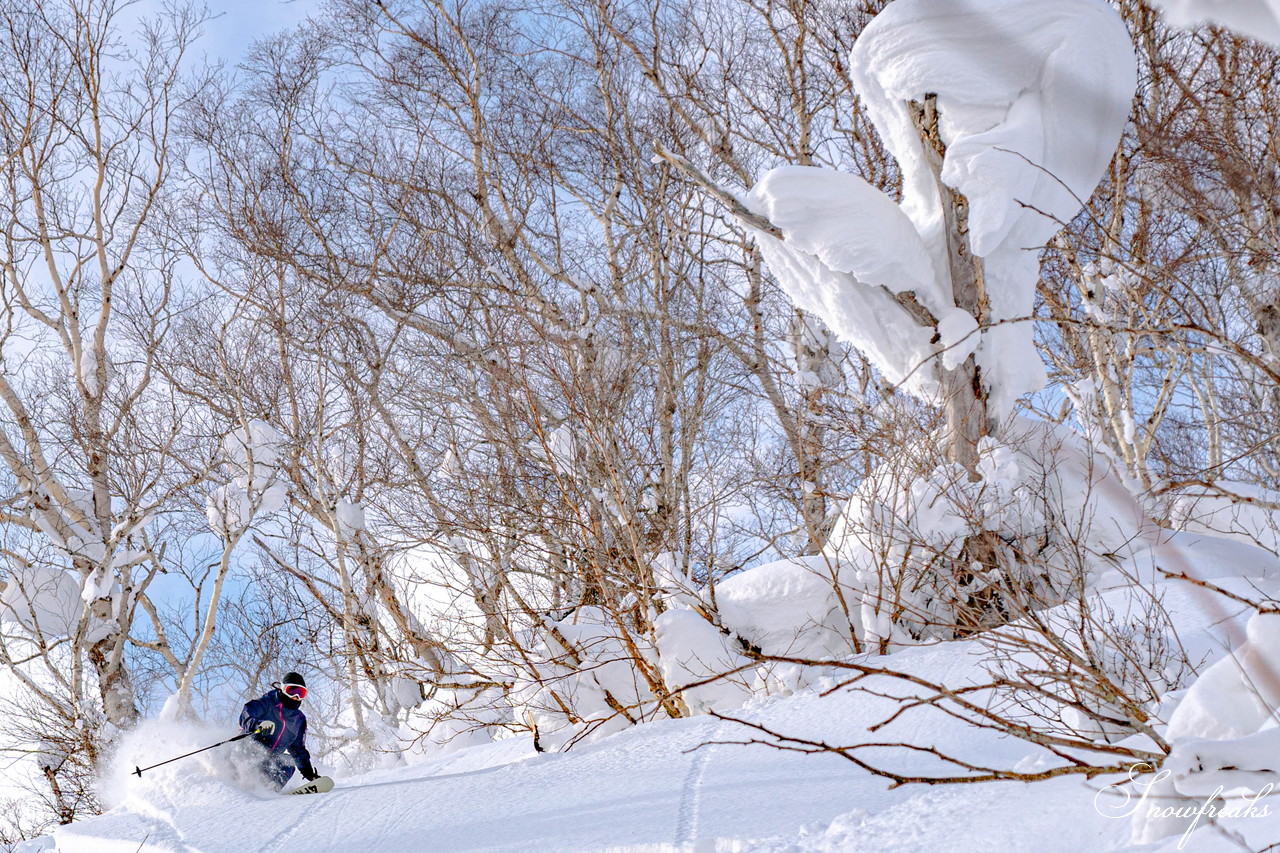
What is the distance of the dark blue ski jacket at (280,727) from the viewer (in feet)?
16.3

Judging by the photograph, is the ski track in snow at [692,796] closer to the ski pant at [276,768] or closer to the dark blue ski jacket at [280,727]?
the dark blue ski jacket at [280,727]

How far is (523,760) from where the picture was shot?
4660mm

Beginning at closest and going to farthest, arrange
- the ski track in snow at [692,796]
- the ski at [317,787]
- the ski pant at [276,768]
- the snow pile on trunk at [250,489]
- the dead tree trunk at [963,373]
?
the ski track in snow at [692,796] → the ski at [317,787] → the ski pant at [276,768] → the dead tree trunk at [963,373] → the snow pile on trunk at [250,489]

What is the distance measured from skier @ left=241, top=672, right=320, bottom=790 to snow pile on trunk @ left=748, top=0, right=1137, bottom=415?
3.88m

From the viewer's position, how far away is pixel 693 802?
10.9 ft

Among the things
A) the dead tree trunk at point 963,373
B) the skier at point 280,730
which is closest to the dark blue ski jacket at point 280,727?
the skier at point 280,730

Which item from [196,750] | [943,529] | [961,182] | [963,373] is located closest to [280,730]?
[196,750]

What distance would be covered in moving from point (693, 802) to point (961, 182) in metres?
3.56

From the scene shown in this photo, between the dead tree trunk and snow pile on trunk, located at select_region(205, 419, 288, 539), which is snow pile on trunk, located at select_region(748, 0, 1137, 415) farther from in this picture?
snow pile on trunk, located at select_region(205, 419, 288, 539)

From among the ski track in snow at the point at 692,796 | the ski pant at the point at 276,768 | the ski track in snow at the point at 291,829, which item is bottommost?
the ski track in snow at the point at 692,796

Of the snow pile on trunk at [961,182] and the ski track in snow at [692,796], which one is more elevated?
the snow pile on trunk at [961,182]

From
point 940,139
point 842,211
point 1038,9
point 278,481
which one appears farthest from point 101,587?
point 1038,9

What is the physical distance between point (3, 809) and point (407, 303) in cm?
784

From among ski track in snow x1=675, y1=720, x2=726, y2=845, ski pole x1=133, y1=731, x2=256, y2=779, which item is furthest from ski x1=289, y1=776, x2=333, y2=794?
ski track in snow x1=675, y1=720, x2=726, y2=845
